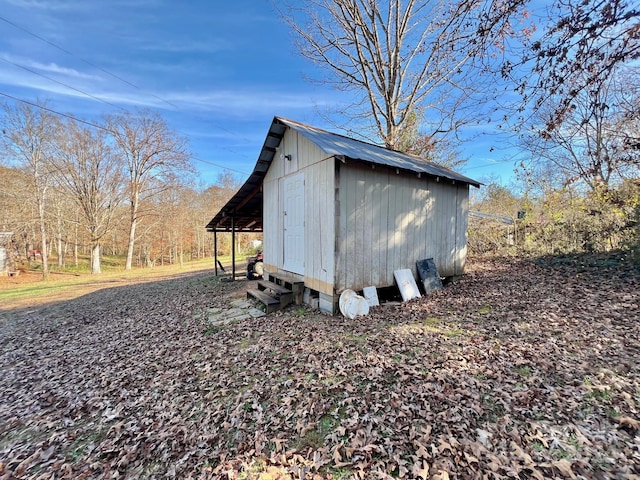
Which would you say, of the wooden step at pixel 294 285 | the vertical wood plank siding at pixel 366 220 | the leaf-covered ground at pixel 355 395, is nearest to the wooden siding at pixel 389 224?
the vertical wood plank siding at pixel 366 220

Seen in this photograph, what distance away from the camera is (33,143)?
16469 millimetres

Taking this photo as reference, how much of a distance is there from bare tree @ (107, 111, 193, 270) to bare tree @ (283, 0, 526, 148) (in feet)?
44.7

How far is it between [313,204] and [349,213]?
2.98ft

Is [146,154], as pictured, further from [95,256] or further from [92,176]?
[95,256]

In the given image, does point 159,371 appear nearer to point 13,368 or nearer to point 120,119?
point 13,368

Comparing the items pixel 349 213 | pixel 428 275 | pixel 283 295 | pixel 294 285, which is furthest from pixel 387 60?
pixel 283 295

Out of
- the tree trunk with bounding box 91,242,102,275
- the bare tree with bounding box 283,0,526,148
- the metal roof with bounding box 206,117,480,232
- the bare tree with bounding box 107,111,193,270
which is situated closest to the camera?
the metal roof with bounding box 206,117,480,232

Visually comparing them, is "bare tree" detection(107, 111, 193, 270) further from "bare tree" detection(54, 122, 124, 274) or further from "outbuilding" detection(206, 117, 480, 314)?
"outbuilding" detection(206, 117, 480, 314)

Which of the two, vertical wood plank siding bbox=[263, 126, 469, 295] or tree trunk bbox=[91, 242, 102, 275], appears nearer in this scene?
vertical wood plank siding bbox=[263, 126, 469, 295]

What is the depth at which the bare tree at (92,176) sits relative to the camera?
17.9 m

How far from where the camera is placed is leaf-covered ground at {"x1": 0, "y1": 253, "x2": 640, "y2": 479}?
2.07m

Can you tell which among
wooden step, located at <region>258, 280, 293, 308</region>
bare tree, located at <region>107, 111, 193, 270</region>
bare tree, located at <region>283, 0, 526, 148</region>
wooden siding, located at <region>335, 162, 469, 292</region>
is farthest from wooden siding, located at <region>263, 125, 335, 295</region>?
bare tree, located at <region>107, 111, 193, 270</region>

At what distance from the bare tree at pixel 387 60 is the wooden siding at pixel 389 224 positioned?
663 cm

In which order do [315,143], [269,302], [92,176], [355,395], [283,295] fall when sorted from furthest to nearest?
[92,176]
[283,295]
[269,302]
[315,143]
[355,395]
